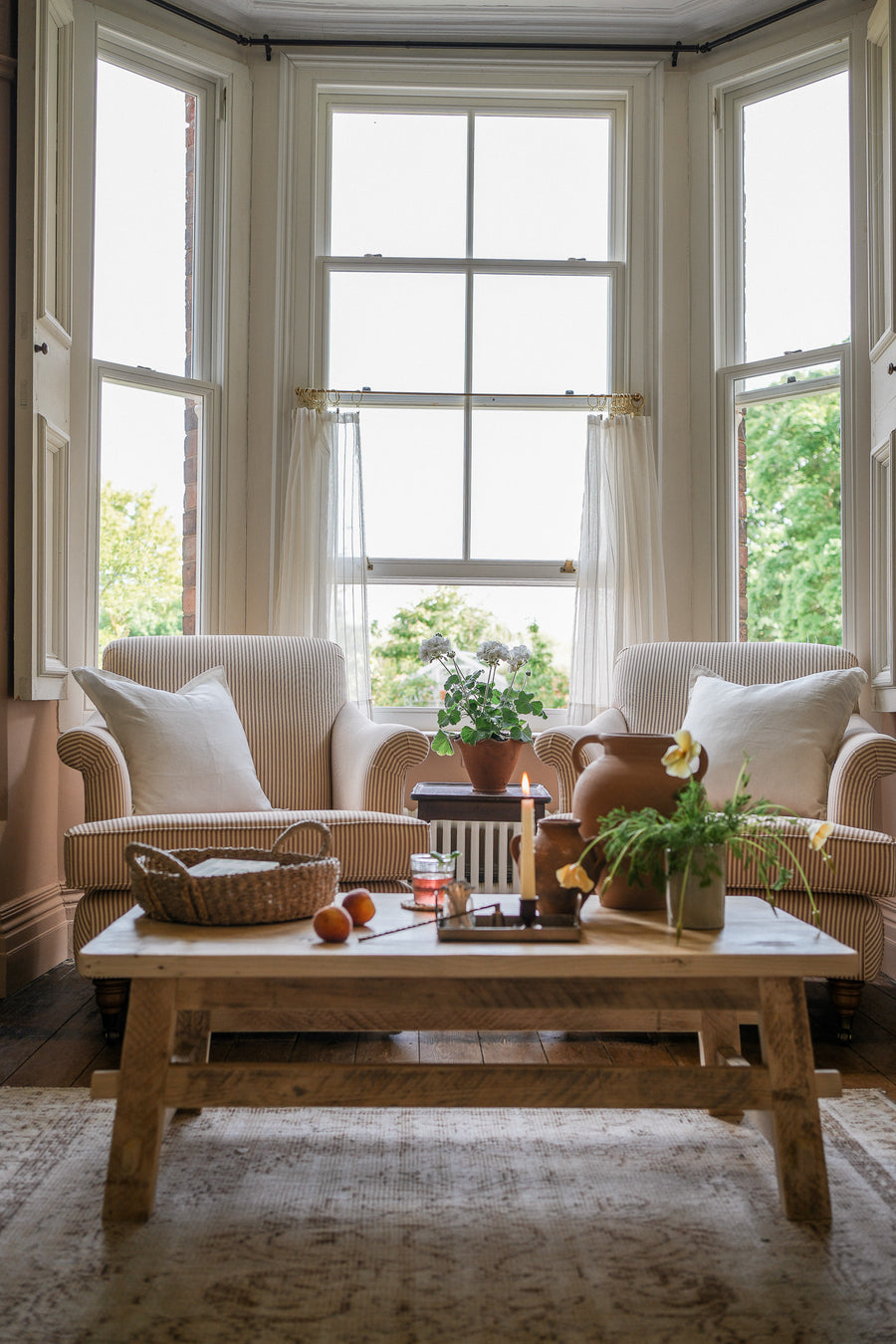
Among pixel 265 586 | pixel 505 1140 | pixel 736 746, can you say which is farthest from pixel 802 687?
pixel 265 586

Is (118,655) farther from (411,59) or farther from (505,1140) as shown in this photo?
(411,59)

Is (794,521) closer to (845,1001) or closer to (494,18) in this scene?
(845,1001)

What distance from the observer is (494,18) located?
395 cm

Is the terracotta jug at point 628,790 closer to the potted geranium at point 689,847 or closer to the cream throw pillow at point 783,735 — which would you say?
the potted geranium at point 689,847

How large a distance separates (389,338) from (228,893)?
280 cm

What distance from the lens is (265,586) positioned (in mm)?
3947

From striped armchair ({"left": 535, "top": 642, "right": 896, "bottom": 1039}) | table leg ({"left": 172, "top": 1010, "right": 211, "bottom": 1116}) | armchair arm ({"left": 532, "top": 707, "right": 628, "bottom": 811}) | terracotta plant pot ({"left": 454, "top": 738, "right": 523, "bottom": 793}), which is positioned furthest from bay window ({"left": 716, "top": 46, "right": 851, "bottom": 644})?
table leg ({"left": 172, "top": 1010, "right": 211, "bottom": 1116})

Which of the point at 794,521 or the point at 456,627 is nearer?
the point at 794,521

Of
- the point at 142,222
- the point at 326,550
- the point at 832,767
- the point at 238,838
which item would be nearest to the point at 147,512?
the point at 326,550

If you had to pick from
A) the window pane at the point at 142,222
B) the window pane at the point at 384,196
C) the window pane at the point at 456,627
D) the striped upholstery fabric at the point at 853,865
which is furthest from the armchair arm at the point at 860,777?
the window pane at the point at 142,222

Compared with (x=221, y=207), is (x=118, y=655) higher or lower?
lower

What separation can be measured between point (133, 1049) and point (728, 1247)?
0.88m

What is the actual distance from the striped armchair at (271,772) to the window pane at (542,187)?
1740 mm

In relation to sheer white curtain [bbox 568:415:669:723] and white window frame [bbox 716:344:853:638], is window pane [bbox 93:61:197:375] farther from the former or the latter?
white window frame [bbox 716:344:853:638]
